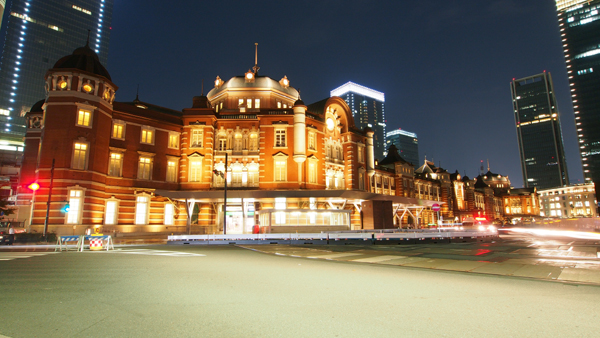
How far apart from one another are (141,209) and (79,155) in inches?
336

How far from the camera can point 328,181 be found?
47250mm

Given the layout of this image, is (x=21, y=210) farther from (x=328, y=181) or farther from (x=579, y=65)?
(x=579, y=65)

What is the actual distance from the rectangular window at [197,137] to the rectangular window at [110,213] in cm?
1073

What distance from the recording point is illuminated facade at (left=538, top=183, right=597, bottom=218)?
14500 centimetres

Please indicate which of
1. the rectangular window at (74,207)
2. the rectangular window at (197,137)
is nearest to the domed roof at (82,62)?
the rectangular window at (197,137)

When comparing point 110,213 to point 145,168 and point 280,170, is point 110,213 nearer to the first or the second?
point 145,168

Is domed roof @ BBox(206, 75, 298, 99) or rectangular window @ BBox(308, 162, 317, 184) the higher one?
domed roof @ BBox(206, 75, 298, 99)

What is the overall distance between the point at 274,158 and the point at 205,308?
36.2 metres

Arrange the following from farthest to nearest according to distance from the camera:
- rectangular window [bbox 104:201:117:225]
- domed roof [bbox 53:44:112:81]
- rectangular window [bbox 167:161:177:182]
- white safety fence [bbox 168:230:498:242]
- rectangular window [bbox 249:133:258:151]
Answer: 1. rectangular window [bbox 249:133:258:151]
2. rectangular window [bbox 167:161:177:182]
3. rectangular window [bbox 104:201:117:225]
4. domed roof [bbox 53:44:112:81]
5. white safety fence [bbox 168:230:498:242]

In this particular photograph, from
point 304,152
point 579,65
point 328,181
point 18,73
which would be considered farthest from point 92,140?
point 579,65

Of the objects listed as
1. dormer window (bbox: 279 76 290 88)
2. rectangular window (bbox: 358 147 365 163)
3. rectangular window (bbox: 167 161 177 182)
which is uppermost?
dormer window (bbox: 279 76 290 88)

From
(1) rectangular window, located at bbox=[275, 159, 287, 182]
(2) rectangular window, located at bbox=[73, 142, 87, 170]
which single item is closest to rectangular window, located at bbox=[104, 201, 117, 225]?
(2) rectangular window, located at bbox=[73, 142, 87, 170]

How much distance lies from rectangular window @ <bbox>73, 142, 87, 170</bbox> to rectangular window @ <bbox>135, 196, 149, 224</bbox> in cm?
689

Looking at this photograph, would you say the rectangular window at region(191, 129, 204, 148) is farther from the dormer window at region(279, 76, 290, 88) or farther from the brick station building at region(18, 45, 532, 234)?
the dormer window at region(279, 76, 290, 88)
